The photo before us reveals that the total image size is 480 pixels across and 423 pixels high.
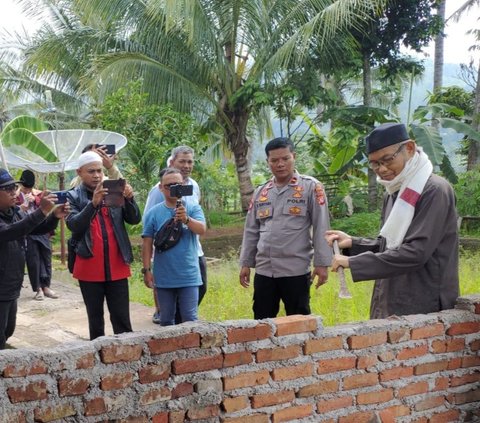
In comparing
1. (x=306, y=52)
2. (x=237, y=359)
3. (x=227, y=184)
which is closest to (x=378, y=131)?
(x=237, y=359)

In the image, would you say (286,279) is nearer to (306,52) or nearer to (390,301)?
(390,301)

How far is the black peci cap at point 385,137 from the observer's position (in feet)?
9.79

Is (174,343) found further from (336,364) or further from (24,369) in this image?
(336,364)

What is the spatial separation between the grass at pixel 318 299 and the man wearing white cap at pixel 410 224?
196 cm

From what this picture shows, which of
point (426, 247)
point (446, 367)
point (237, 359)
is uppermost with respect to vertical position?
point (426, 247)

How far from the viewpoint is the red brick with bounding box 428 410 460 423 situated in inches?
A: 129

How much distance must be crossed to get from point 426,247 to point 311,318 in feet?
2.10

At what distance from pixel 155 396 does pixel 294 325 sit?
73 centimetres

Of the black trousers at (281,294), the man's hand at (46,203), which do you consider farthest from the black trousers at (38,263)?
the black trousers at (281,294)

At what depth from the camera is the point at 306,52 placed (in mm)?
13195

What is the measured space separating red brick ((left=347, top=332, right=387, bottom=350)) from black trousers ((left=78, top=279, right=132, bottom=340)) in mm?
1715

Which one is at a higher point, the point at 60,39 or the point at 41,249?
the point at 60,39

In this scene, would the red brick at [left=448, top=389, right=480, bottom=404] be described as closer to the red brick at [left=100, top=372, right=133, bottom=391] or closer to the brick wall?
the brick wall

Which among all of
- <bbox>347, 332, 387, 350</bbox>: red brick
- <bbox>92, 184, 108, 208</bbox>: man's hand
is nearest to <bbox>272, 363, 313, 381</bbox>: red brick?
<bbox>347, 332, 387, 350</bbox>: red brick
